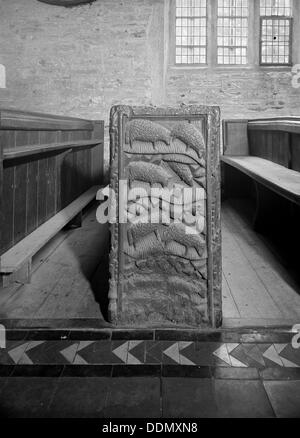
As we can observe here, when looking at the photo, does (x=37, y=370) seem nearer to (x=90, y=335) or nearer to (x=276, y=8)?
(x=90, y=335)

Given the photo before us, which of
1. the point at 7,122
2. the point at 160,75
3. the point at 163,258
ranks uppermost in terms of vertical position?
the point at 160,75

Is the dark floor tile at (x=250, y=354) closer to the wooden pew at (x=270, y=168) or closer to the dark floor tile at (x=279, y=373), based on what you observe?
the dark floor tile at (x=279, y=373)

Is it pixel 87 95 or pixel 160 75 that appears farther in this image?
pixel 160 75

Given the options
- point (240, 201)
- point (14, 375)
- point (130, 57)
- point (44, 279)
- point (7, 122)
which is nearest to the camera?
point (14, 375)

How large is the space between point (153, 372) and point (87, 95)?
5859mm

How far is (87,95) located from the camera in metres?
7.01

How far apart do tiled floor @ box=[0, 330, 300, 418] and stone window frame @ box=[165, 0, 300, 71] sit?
7.18m

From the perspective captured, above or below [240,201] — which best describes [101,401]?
below

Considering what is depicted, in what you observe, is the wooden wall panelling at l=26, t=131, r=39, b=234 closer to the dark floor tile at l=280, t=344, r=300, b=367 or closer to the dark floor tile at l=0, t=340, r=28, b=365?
the dark floor tile at l=0, t=340, r=28, b=365

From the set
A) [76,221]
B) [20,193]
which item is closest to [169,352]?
[20,193]

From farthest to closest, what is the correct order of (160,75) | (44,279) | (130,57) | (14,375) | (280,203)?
(160,75)
(130,57)
(280,203)
(44,279)
(14,375)

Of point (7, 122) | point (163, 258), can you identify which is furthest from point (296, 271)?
point (7, 122)

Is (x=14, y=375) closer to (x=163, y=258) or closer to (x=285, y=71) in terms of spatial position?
(x=163, y=258)

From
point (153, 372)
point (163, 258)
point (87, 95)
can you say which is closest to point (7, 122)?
point (163, 258)
